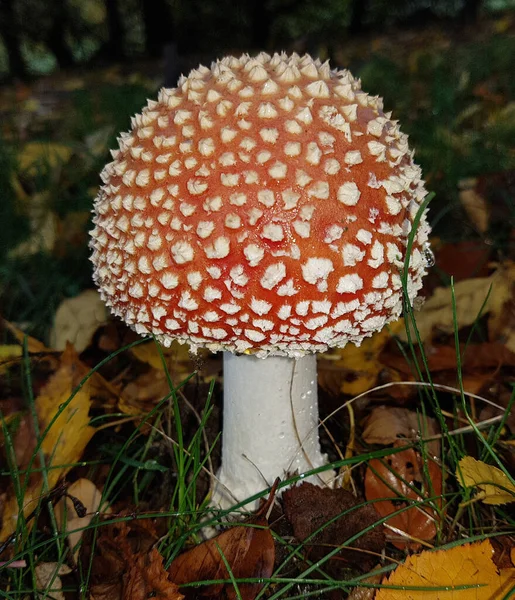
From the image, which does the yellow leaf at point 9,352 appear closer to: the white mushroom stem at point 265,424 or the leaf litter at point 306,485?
the leaf litter at point 306,485

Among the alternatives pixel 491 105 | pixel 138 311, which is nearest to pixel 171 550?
pixel 138 311

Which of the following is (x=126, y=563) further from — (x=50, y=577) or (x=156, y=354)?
(x=156, y=354)

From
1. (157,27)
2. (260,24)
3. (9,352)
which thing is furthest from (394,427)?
(260,24)

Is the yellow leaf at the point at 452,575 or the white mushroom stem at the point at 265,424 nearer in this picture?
the yellow leaf at the point at 452,575

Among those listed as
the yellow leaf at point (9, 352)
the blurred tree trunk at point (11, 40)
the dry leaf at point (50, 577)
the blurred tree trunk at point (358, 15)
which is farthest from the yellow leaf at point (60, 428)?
the blurred tree trunk at point (358, 15)

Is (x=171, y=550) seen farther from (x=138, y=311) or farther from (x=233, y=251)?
(x=233, y=251)

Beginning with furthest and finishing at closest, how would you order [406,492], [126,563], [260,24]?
[260,24]
[406,492]
[126,563]
